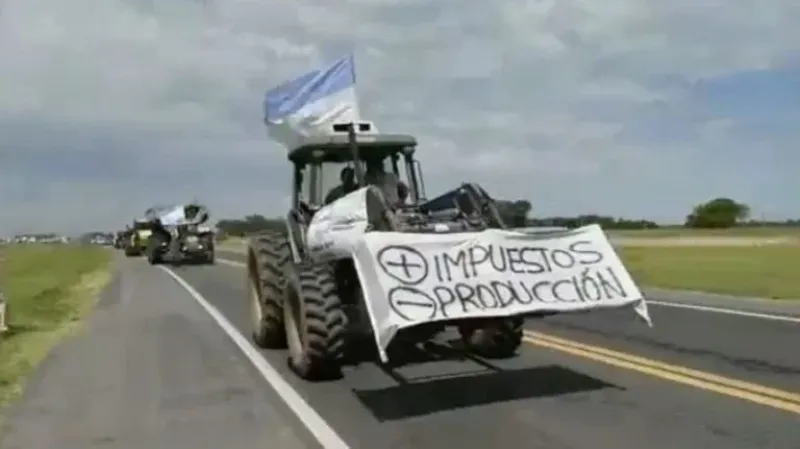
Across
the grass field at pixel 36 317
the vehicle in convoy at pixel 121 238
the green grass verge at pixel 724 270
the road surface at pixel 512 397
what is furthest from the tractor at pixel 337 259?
the vehicle in convoy at pixel 121 238

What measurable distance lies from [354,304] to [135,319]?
9.48m

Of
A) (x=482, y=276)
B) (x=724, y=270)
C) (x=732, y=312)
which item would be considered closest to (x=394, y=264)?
(x=482, y=276)

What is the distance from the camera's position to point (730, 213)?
4574 inches

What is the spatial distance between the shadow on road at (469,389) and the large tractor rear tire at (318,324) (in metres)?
0.59

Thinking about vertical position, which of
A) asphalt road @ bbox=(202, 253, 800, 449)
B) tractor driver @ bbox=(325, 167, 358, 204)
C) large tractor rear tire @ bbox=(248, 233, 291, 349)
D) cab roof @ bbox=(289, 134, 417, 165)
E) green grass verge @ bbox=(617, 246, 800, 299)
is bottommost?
asphalt road @ bbox=(202, 253, 800, 449)

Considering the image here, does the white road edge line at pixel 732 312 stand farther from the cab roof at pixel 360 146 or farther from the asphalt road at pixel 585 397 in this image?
the cab roof at pixel 360 146

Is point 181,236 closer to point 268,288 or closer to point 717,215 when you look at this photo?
point 268,288

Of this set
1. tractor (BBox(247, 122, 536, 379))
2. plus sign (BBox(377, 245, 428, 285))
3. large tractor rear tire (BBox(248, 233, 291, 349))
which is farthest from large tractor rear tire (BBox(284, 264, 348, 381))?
large tractor rear tire (BBox(248, 233, 291, 349))

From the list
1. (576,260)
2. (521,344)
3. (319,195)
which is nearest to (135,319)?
(319,195)

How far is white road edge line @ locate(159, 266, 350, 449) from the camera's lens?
8.27 metres

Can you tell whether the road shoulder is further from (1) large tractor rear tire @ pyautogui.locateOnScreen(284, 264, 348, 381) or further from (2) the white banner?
(2) the white banner

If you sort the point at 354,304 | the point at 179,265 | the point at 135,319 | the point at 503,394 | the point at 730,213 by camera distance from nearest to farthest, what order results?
the point at 503,394
the point at 354,304
the point at 135,319
the point at 179,265
the point at 730,213

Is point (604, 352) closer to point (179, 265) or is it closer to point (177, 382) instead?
point (177, 382)

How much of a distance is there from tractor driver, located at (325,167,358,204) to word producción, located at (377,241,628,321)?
3563mm
